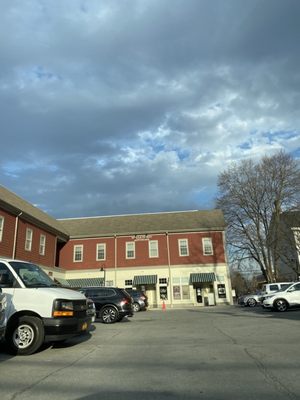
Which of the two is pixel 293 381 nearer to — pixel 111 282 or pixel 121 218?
pixel 111 282

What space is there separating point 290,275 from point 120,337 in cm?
5213

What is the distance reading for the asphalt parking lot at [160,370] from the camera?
17.7ft

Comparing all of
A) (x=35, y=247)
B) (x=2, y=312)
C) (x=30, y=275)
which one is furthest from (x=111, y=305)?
(x=35, y=247)

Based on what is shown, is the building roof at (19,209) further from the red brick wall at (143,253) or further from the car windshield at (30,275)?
the car windshield at (30,275)

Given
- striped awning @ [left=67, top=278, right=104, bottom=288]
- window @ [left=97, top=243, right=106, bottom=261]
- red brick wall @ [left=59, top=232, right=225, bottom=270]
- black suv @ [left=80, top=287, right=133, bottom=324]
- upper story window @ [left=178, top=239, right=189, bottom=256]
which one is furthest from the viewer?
window @ [left=97, top=243, right=106, bottom=261]

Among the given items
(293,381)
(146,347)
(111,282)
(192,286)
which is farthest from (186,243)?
(293,381)

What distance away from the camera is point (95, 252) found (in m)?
41.2

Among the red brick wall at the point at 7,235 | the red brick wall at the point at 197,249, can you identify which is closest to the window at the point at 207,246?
the red brick wall at the point at 197,249

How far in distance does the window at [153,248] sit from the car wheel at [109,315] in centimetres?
2291

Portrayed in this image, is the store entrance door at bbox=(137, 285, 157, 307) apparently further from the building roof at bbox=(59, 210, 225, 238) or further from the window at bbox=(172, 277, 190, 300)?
the building roof at bbox=(59, 210, 225, 238)

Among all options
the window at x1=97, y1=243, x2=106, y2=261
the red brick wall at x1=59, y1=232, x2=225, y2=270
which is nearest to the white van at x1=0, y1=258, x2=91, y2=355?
the red brick wall at x1=59, y1=232, x2=225, y2=270

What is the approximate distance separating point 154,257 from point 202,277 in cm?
553

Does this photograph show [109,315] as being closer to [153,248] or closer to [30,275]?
[30,275]

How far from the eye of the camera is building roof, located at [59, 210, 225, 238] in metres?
40.8
